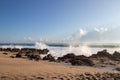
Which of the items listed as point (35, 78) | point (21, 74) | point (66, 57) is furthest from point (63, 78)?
point (66, 57)

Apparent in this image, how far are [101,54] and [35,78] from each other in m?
17.6

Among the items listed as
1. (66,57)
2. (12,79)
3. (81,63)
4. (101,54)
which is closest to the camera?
(12,79)

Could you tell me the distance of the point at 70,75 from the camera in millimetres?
13164

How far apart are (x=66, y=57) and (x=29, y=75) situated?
45.2ft

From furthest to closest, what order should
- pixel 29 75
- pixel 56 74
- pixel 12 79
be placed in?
pixel 56 74 → pixel 29 75 → pixel 12 79

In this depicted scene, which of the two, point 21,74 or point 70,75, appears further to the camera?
point 70,75

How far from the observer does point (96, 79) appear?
1295 centimetres

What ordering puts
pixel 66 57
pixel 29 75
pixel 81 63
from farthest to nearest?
pixel 66 57 < pixel 81 63 < pixel 29 75

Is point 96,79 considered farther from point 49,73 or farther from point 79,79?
point 49,73

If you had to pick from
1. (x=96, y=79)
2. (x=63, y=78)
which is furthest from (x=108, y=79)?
(x=63, y=78)

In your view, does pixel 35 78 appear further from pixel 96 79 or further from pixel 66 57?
pixel 66 57

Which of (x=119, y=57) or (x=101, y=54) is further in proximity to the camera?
(x=101, y=54)

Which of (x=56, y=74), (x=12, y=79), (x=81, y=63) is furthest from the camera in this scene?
(x=81, y=63)

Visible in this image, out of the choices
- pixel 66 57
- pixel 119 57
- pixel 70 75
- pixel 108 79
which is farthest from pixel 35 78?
pixel 119 57
